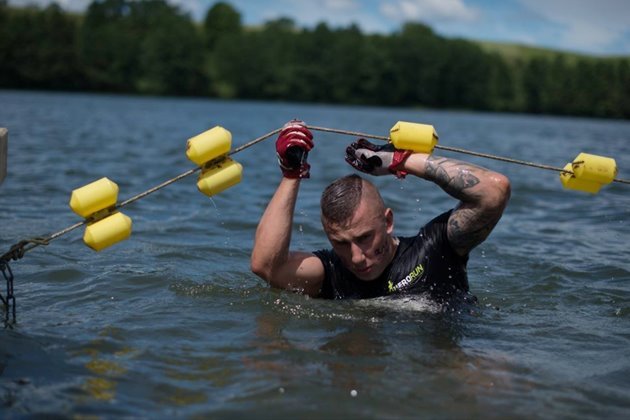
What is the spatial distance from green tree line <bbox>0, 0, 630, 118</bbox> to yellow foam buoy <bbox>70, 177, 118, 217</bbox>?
7853 cm

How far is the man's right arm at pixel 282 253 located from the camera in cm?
552

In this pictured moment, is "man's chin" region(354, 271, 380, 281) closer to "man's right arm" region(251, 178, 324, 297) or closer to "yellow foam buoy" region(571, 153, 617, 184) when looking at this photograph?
"man's right arm" region(251, 178, 324, 297)

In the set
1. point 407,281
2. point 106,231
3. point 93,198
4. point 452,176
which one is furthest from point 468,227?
point 93,198

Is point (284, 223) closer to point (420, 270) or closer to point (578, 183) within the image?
point (420, 270)

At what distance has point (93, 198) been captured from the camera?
548 centimetres

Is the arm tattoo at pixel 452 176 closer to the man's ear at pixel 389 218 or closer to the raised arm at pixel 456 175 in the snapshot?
the raised arm at pixel 456 175

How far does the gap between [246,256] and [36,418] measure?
16.1ft

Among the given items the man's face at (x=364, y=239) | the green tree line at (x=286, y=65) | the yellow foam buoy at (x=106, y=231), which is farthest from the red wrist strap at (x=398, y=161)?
the green tree line at (x=286, y=65)

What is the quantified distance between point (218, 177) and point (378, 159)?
1.12 metres

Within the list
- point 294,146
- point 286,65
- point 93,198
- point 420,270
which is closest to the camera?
point 294,146

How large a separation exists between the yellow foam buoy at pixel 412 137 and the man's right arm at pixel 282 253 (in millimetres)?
731

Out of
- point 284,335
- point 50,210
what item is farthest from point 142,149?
point 284,335

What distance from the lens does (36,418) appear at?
157 inches

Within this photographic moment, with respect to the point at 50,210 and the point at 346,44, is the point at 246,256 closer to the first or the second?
the point at 50,210
